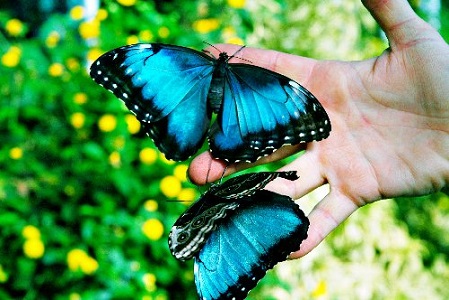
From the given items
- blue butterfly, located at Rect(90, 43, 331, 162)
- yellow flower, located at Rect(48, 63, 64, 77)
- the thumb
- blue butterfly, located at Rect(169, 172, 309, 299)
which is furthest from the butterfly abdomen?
yellow flower, located at Rect(48, 63, 64, 77)

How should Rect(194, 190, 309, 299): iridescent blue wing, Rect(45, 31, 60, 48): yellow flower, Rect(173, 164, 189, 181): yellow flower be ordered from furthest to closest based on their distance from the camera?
Rect(45, 31, 60, 48): yellow flower
Rect(173, 164, 189, 181): yellow flower
Rect(194, 190, 309, 299): iridescent blue wing

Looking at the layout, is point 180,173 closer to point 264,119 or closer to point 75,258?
point 75,258

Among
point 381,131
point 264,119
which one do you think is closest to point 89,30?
point 264,119

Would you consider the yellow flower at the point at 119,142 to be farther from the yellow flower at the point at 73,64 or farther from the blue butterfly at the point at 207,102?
the blue butterfly at the point at 207,102

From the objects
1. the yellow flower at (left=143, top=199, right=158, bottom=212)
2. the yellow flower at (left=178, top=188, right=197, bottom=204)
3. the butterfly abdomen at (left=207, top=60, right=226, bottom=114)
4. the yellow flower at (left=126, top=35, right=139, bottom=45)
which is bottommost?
the yellow flower at (left=143, top=199, right=158, bottom=212)

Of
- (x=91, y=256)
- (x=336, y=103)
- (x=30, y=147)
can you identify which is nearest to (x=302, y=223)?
(x=336, y=103)

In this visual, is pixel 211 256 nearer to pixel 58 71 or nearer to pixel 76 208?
pixel 76 208

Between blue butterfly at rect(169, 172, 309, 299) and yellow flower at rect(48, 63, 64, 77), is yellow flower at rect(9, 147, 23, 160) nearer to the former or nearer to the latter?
yellow flower at rect(48, 63, 64, 77)
